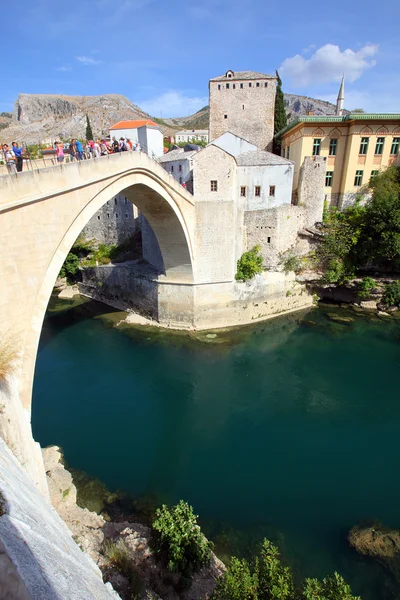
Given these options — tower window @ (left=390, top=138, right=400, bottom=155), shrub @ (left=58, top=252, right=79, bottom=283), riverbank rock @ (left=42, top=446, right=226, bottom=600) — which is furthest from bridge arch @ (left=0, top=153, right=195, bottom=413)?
tower window @ (left=390, top=138, right=400, bottom=155)

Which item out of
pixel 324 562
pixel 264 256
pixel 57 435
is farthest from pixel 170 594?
pixel 264 256

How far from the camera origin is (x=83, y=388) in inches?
505

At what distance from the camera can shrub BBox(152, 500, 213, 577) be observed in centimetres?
579

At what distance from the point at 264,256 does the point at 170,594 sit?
14.4 meters

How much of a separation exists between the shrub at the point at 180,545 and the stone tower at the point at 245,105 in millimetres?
23353

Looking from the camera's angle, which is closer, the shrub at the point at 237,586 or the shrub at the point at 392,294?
the shrub at the point at 237,586

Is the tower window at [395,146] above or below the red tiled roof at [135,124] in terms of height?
below

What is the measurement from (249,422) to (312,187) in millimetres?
12978

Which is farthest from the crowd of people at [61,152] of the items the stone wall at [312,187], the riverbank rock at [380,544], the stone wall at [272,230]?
the stone wall at [312,187]

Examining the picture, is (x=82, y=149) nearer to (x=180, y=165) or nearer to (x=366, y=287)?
(x=180, y=165)

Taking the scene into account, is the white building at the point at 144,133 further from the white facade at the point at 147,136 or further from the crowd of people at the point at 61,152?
the crowd of people at the point at 61,152

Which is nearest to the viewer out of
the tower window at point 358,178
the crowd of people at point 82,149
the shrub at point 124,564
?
the shrub at point 124,564

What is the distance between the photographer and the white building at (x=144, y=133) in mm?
27844

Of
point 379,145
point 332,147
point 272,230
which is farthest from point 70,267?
point 379,145
